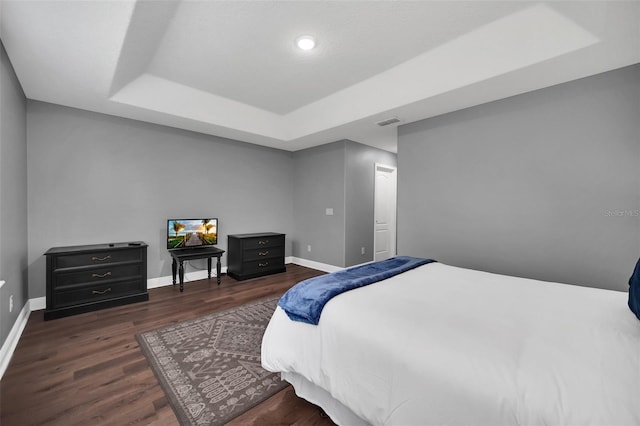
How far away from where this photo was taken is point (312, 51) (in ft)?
9.13

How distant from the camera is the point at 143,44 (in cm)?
238

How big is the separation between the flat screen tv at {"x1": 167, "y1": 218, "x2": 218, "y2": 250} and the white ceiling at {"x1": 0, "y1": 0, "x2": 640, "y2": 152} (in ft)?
5.02

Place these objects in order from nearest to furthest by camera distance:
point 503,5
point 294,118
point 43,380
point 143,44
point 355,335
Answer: point 355,335 → point 43,380 → point 503,5 → point 143,44 → point 294,118

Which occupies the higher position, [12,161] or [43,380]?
[12,161]


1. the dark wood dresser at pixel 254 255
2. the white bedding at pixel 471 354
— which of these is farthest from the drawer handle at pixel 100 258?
the white bedding at pixel 471 354

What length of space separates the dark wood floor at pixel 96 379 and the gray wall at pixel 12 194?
1.08 ft

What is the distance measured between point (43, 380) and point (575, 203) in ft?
15.2

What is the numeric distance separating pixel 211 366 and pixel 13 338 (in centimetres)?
187

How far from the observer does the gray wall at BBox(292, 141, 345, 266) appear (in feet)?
16.4

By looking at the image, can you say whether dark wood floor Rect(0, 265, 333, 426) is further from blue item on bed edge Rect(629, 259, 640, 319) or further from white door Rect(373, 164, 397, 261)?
white door Rect(373, 164, 397, 261)

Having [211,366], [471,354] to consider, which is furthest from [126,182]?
[471,354]

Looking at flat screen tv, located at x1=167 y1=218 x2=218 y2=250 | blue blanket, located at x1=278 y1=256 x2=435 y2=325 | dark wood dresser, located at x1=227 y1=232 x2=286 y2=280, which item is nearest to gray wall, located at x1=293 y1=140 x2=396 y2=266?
dark wood dresser, located at x1=227 y1=232 x2=286 y2=280

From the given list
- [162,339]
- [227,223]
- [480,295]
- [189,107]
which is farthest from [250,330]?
[189,107]

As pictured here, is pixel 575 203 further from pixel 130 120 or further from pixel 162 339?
pixel 130 120
